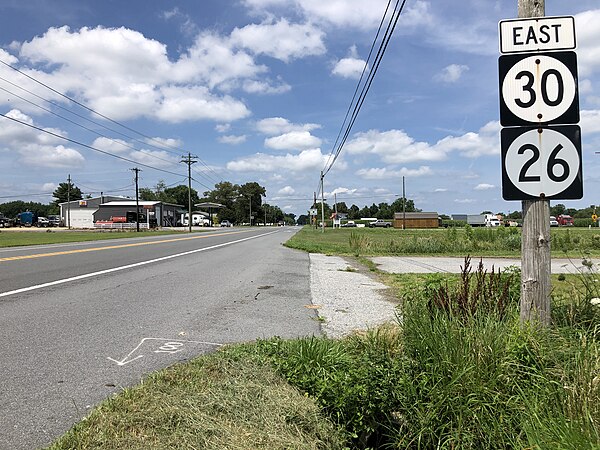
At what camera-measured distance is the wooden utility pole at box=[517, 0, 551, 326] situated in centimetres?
396

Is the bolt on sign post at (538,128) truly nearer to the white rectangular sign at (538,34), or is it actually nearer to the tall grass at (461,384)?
the white rectangular sign at (538,34)

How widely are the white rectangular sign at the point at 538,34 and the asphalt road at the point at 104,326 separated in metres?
3.92

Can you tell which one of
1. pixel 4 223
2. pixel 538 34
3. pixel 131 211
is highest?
pixel 131 211

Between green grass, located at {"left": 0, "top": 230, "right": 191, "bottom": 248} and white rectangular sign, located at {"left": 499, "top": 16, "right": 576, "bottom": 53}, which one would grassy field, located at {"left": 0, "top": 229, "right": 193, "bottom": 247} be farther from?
white rectangular sign, located at {"left": 499, "top": 16, "right": 576, "bottom": 53}

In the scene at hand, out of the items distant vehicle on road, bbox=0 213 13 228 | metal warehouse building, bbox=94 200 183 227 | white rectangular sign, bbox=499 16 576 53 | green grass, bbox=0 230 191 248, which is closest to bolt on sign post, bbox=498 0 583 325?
white rectangular sign, bbox=499 16 576 53

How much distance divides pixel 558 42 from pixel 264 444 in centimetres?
391

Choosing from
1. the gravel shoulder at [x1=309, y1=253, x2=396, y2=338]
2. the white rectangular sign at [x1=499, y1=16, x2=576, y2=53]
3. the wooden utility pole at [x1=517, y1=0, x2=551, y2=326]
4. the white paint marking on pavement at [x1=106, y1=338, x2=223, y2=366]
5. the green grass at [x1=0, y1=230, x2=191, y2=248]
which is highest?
the white rectangular sign at [x1=499, y1=16, x2=576, y2=53]

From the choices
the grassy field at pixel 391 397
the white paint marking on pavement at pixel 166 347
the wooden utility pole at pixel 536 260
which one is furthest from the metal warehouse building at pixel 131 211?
the wooden utility pole at pixel 536 260

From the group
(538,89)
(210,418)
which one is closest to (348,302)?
(538,89)

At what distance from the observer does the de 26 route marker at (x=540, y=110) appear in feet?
13.0

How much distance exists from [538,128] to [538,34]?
0.81m

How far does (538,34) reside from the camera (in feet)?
13.3

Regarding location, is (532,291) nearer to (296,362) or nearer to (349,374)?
(349,374)

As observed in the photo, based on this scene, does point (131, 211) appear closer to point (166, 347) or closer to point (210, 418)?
point (166, 347)
